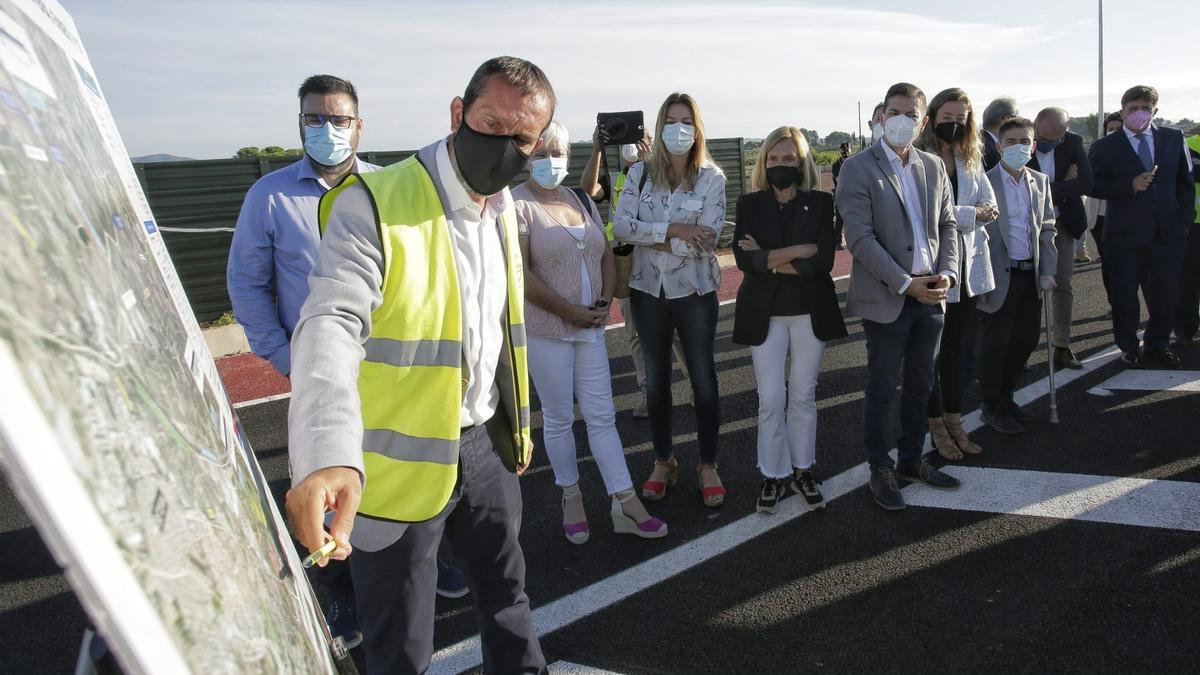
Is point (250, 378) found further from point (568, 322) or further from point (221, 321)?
point (568, 322)

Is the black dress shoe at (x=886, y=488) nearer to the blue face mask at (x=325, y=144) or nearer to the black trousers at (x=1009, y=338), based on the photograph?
the black trousers at (x=1009, y=338)

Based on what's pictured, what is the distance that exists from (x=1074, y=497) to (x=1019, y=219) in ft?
6.22

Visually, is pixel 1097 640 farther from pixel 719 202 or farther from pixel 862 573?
pixel 719 202

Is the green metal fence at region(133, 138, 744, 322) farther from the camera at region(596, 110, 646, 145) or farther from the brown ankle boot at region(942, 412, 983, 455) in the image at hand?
the brown ankle boot at region(942, 412, 983, 455)

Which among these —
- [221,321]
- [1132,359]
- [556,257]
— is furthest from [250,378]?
[1132,359]

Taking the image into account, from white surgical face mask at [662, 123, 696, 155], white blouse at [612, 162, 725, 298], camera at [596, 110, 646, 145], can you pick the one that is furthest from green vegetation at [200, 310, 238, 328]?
white surgical face mask at [662, 123, 696, 155]

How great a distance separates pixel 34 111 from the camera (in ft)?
2.42

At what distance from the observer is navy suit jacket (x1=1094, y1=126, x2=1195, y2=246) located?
619cm

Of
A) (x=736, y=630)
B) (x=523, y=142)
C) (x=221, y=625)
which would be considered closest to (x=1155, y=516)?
(x=736, y=630)

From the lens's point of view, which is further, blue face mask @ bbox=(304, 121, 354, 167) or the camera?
the camera

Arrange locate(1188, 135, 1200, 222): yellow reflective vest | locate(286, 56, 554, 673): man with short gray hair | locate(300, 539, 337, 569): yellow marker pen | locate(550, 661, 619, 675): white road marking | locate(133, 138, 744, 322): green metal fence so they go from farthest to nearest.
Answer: locate(133, 138, 744, 322): green metal fence, locate(1188, 135, 1200, 222): yellow reflective vest, locate(550, 661, 619, 675): white road marking, locate(286, 56, 554, 673): man with short gray hair, locate(300, 539, 337, 569): yellow marker pen

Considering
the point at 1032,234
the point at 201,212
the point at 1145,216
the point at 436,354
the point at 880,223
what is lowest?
the point at 1145,216

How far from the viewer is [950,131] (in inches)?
174

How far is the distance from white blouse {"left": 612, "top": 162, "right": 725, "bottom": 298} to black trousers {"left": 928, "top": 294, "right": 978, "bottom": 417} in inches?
58.4
